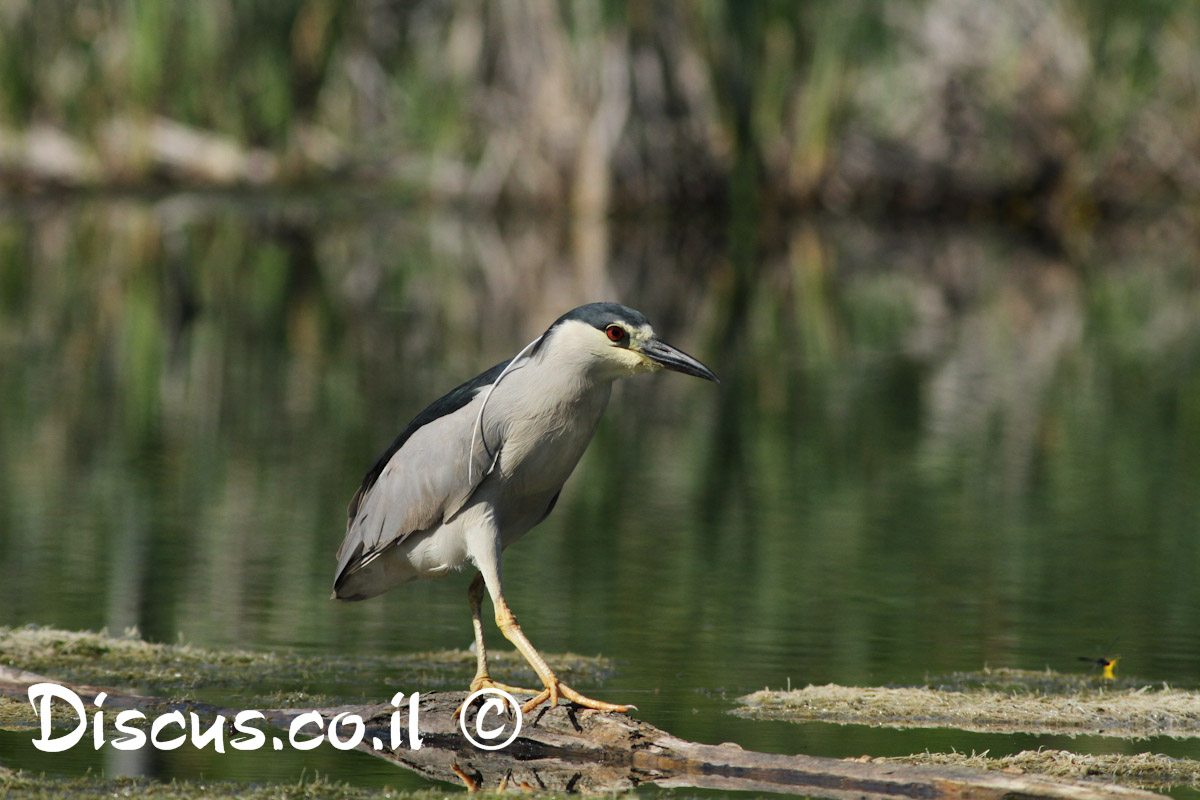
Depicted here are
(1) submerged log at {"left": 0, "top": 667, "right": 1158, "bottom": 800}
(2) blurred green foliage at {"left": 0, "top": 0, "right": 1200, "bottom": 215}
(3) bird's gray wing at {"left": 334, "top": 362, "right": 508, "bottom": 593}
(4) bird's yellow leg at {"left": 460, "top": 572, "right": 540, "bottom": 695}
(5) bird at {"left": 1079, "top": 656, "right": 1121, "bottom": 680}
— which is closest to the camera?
(1) submerged log at {"left": 0, "top": 667, "right": 1158, "bottom": 800}

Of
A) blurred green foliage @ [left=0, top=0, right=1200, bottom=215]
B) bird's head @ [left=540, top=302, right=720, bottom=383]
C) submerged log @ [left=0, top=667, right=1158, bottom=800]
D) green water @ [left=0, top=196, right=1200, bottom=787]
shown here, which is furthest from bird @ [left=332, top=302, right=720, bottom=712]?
blurred green foliage @ [left=0, top=0, right=1200, bottom=215]

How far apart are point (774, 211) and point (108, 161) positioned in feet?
40.1

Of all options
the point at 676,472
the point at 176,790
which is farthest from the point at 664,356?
the point at 676,472

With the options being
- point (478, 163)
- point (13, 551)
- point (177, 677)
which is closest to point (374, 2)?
point (478, 163)

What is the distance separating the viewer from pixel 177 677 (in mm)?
6688

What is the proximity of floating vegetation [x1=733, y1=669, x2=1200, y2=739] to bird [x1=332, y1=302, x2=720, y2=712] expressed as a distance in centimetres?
78

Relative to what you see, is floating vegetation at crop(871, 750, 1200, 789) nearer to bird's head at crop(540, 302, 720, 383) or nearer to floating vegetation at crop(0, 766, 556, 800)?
floating vegetation at crop(0, 766, 556, 800)

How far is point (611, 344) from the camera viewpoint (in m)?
5.87

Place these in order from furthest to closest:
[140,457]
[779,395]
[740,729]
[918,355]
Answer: [918,355] < [779,395] < [140,457] < [740,729]

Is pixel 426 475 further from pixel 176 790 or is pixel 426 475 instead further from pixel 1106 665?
pixel 1106 665

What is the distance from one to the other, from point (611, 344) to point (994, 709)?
5.72 ft

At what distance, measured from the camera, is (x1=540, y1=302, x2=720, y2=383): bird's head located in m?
5.85

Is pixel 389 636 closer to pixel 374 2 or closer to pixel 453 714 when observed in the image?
pixel 453 714

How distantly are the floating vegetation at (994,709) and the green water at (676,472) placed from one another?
0.14 m
